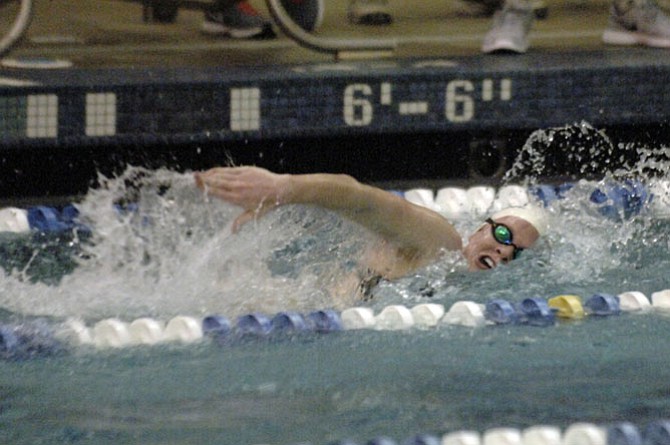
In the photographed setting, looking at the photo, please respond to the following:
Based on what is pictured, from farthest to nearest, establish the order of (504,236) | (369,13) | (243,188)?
(369,13) → (504,236) → (243,188)

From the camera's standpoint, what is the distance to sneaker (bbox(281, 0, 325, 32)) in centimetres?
497

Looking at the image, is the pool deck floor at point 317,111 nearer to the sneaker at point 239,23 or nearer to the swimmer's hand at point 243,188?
the sneaker at point 239,23

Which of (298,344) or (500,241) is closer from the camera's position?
(298,344)

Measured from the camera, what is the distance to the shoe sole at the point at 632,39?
506 cm

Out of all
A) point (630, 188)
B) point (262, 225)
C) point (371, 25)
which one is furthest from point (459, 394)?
point (371, 25)

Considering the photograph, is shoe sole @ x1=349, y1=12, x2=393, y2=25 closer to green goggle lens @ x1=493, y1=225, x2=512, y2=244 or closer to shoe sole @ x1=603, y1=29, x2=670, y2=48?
shoe sole @ x1=603, y1=29, x2=670, y2=48

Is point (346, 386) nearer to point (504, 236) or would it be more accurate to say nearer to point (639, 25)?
point (504, 236)

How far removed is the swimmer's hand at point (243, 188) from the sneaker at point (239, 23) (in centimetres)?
289

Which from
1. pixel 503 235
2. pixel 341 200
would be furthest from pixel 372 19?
pixel 341 200

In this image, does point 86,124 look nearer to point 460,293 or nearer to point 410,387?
point 460,293

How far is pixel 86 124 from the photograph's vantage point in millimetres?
4203

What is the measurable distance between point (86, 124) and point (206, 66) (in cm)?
65

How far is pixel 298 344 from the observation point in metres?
2.81

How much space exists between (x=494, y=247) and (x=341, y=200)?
0.52 metres
